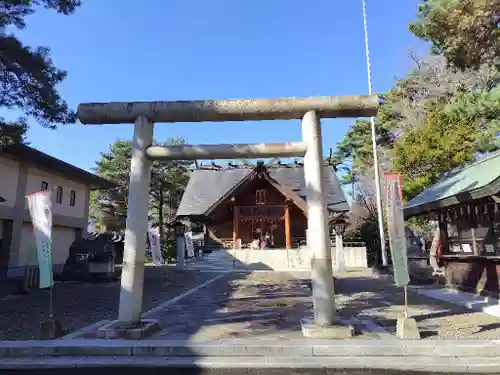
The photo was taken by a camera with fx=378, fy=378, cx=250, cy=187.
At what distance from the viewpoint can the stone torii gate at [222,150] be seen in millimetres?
7008

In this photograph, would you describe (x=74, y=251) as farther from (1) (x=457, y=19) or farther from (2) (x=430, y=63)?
(2) (x=430, y=63)

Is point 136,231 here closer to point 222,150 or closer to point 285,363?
point 222,150

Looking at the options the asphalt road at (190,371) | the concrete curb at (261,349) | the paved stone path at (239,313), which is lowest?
the asphalt road at (190,371)

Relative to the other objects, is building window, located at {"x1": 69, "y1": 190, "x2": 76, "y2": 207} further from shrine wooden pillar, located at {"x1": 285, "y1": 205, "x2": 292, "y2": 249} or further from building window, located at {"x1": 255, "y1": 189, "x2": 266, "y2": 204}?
shrine wooden pillar, located at {"x1": 285, "y1": 205, "x2": 292, "y2": 249}

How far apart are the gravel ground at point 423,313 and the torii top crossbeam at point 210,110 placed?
172 inches

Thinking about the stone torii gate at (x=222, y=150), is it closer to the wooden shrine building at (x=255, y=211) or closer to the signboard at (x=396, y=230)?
the signboard at (x=396, y=230)

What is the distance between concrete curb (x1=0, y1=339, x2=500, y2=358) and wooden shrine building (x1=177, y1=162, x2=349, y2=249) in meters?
18.4

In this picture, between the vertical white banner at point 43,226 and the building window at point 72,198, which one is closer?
the vertical white banner at point 43,226

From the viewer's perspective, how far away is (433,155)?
19578mm

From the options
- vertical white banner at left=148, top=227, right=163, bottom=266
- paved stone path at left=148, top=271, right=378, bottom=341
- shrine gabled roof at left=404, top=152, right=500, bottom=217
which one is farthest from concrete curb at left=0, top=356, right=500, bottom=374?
vertical white banner at left=148, top=227, right=163, bottom=266

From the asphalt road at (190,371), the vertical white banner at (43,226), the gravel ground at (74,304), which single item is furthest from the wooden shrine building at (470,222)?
the vertical white banner at (43,226)

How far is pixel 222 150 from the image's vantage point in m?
7.80

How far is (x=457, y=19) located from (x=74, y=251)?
1740 cm

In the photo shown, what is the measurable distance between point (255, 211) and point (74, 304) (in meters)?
16.5
